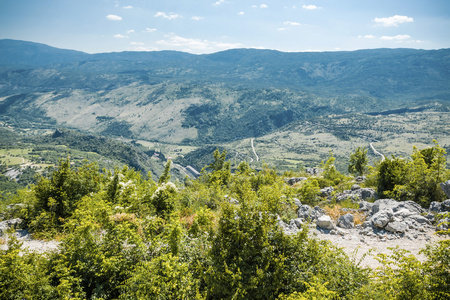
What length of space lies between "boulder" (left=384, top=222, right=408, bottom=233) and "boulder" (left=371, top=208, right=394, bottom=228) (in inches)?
10.4

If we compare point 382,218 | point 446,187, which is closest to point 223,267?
point 382,218

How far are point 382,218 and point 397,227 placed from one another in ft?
2.48

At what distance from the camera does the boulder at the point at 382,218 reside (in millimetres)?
12354

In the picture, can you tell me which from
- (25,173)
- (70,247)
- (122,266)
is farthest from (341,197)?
Result: (25,173)

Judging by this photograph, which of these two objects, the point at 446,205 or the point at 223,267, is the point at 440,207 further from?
the point at 223,267

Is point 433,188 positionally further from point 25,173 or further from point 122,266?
point 25,173

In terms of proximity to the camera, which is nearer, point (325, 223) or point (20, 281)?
point (20, 281)

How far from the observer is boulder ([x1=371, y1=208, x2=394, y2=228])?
40.5ft

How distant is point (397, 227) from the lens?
11797mm

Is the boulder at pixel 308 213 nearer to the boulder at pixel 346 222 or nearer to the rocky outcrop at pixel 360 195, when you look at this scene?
the boulder at pixel 346 222

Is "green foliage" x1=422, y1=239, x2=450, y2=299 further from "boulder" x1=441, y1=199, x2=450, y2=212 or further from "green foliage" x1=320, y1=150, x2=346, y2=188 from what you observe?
"green foliage" x1=320, y1=150, x2=346, y2=188

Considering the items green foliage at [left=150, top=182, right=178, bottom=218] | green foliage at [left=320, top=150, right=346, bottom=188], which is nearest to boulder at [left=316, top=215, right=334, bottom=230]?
green foliage at [left=150, top=182, right=178, bottom=218]

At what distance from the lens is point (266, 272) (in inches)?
290

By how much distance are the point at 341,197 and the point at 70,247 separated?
686 inches
